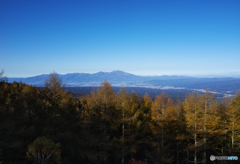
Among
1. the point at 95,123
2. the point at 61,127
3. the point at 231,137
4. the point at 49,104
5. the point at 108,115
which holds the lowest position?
the point at 231,137

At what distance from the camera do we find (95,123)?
13.5 metres

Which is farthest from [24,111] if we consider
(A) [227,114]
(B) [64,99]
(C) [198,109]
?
(A) [227,114]

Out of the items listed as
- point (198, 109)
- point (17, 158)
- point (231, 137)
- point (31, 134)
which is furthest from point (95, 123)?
point (231, 137)

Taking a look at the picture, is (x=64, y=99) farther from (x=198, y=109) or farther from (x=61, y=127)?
(x=198, y=109)

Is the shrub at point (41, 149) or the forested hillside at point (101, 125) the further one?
the forested hillside at point (101, 125)

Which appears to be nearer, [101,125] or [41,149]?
[41,149]

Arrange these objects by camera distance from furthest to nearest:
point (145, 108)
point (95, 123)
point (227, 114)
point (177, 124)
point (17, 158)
Result: point (145, 108) → point (177, 124) → point (227, 114) → point (17, 158) → point (95, 123)

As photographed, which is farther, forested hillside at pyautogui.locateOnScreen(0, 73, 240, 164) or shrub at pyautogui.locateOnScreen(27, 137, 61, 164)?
forested hillside at pyautogui.locateOnScreen(0, 73, 240, 164)

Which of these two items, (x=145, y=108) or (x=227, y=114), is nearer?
(x=227, y=114)

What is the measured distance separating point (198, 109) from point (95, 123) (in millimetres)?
11754

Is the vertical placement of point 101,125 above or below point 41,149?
above

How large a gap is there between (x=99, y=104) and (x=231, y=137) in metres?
17.5

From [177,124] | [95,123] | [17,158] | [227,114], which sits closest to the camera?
[95,123]

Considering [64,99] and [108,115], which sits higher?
[64,99]
